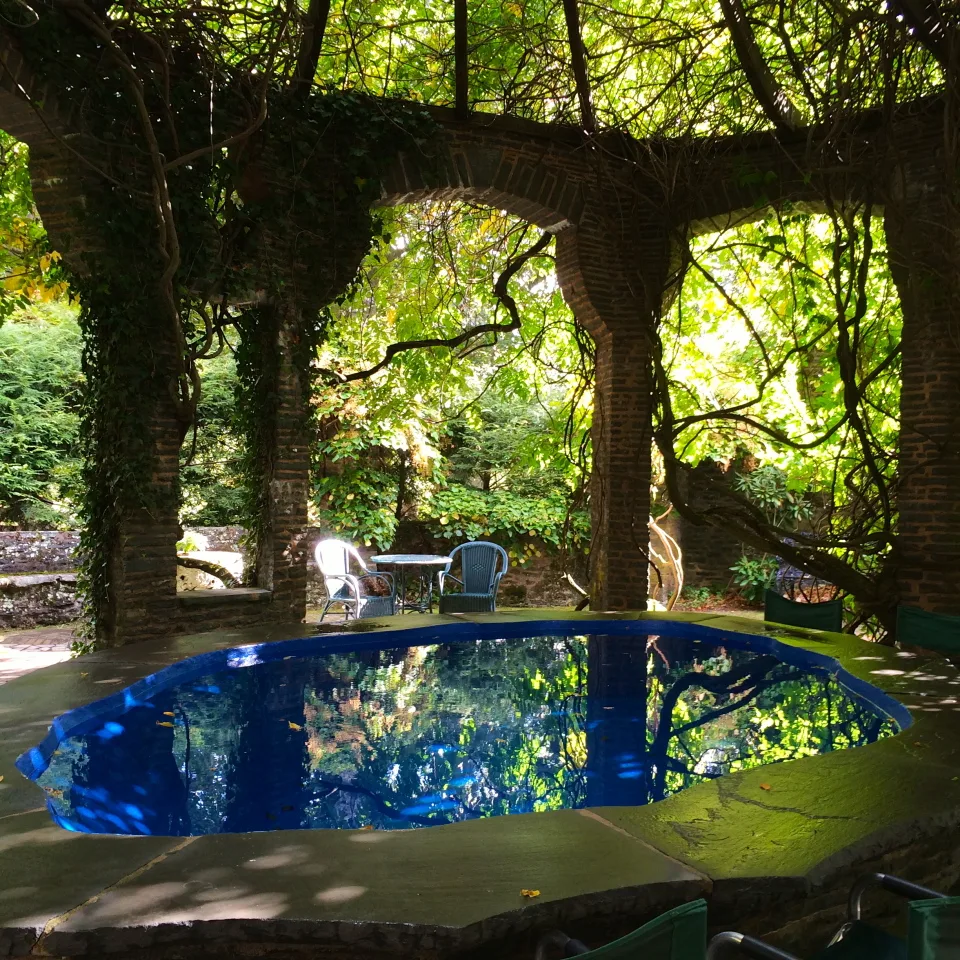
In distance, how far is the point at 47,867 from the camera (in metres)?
2.09

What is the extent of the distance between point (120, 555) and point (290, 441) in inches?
59.3

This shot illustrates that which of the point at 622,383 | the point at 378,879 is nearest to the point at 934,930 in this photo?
the point at 378,879

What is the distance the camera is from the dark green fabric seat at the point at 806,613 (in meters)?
5.74

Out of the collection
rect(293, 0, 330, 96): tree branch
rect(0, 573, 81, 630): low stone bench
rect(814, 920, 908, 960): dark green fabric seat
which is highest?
rect(293, 0, 330, 96): tree branch

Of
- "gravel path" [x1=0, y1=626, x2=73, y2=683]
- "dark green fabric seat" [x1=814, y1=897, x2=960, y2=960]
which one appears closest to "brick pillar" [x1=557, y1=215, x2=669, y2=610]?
"gravel path" [x1=0, y1=626, x2=73, y2=683]

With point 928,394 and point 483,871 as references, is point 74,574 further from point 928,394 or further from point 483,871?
point 928,394

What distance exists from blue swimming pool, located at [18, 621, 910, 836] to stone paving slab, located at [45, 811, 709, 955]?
886 mm

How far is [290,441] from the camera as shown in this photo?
20.9 feet

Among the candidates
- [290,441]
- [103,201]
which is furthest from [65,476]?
[103,201]

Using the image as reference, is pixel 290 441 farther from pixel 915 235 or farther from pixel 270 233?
pixel 915 235

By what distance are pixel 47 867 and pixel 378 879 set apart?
836 mm

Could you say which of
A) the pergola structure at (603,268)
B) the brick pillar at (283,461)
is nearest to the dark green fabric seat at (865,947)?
the pergola structure at (603,268)

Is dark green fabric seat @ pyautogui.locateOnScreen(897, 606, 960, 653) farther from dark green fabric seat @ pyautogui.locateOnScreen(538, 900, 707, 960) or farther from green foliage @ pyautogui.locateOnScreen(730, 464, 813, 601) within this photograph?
green foliage @ pyautogui.locateOnScreen(730, 464, 813, 601)

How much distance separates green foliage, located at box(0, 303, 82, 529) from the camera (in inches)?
451
